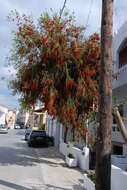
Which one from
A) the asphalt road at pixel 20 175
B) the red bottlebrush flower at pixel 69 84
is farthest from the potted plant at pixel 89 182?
the red bottlebrush flower at pixel 69 84

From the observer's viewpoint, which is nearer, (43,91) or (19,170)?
(19,170)

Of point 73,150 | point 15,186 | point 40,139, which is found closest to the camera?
point 15,186

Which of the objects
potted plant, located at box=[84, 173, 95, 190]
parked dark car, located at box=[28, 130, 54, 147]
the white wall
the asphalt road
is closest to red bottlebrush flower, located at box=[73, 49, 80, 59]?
the asphalt road

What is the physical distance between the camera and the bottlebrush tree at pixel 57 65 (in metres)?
20.6

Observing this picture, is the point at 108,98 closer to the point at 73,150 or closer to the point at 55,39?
the point at 55,39

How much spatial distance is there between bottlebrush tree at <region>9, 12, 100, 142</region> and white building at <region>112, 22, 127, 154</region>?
1.78m

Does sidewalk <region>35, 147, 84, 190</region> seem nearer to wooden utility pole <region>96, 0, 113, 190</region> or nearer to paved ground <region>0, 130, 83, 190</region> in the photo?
paved ground <region>0, 130, 83, 190</region>

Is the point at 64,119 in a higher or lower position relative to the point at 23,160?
higher

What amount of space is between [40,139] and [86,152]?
18.8m

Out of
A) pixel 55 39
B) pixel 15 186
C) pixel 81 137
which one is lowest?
pixel 15 186

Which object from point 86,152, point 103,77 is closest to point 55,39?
point 86,152

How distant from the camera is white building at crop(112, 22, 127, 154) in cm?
A: 2280

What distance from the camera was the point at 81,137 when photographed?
78.2 ft

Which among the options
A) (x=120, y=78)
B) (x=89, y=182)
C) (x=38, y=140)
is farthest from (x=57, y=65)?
(x=38, y=140)
